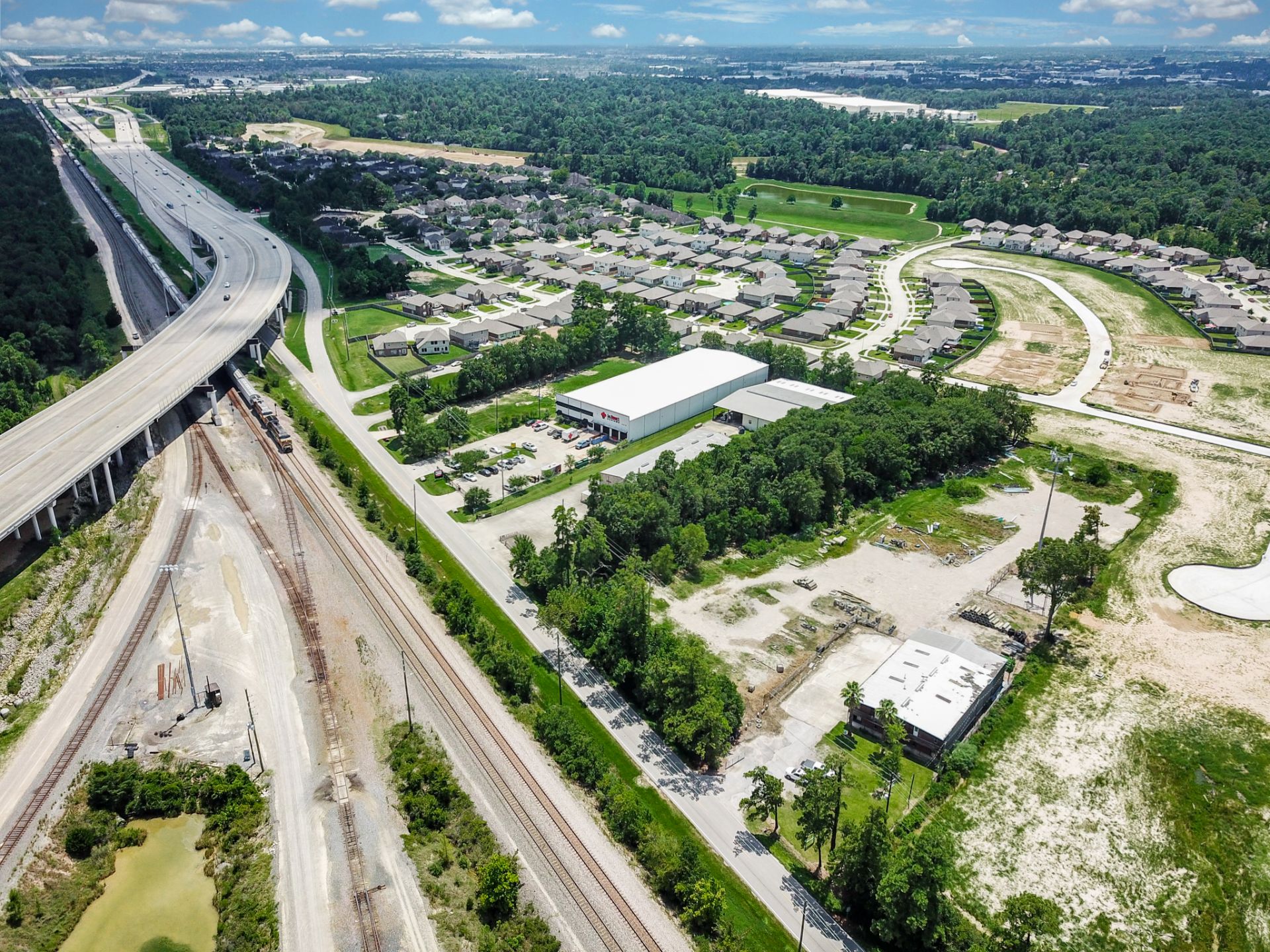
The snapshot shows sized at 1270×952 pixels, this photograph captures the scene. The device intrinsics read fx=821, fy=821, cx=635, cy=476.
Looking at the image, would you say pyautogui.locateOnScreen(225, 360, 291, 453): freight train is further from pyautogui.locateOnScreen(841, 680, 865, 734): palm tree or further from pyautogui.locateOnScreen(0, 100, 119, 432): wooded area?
pyautogui.locateOnScreen(841, 680, 865, 734): palm tree

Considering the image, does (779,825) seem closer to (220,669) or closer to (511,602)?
(511,602)

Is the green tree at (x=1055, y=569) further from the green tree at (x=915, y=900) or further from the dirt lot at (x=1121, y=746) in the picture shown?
the green tree at (x=915, y=900)

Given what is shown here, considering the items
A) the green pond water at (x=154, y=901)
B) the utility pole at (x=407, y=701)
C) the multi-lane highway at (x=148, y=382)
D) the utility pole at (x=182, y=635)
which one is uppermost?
the multi-lane highway at (x=148, y=382)

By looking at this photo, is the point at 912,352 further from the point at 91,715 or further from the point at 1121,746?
the point at 91,715

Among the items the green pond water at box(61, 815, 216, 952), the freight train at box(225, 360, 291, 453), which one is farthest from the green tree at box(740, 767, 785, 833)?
the freight train at box(225, 360, 291, 453)

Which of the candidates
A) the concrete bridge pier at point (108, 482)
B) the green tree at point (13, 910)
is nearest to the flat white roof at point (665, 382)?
the concrete bridge pier at point (108, 482)

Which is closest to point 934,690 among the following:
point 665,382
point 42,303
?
point 665,382
